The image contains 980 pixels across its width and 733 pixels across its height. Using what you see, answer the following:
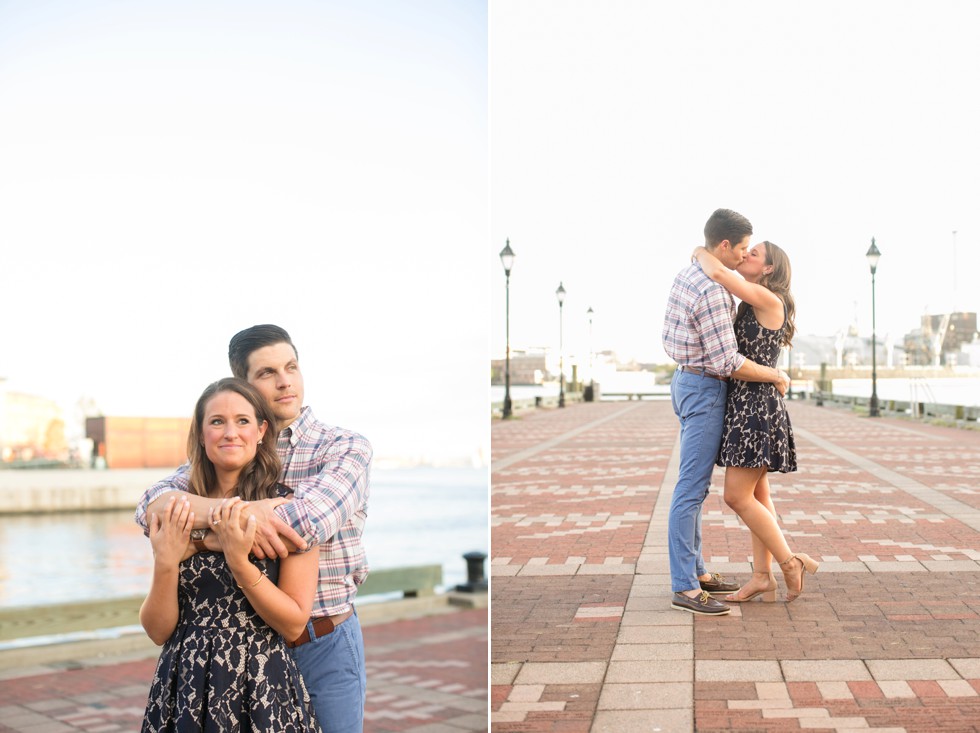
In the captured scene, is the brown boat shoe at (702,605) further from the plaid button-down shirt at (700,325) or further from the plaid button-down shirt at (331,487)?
the plaid button-down shirt at (331,487)

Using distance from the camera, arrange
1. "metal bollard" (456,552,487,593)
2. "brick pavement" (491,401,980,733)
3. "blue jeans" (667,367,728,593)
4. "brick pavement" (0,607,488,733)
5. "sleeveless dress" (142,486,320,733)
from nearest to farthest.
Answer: "sleeveless dress" (142,486,320,733)
"brick pavement" (491,401,980,733)
"blue jeans" (667,367,728,593)
"brick pavement" (0,607,488,733)
"metal bollard" (456,552,487,593)

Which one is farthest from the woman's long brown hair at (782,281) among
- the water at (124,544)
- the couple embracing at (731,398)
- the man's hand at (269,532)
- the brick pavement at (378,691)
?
the water at (124,544)

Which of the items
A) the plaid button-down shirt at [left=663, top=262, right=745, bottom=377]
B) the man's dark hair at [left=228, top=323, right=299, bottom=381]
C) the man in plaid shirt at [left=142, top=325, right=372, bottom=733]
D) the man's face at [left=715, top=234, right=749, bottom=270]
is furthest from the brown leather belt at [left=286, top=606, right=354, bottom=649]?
the man's face at [left=715, top=234, right=749, bottom=270]

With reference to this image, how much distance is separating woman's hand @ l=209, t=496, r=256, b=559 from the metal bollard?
7865mm

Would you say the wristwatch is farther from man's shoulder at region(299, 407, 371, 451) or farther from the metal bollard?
the metal bollard

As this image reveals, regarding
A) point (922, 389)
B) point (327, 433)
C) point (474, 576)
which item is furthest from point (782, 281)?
point (474, 576)

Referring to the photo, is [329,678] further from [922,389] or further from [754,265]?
[922,389]

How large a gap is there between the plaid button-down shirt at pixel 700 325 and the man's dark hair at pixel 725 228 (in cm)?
10

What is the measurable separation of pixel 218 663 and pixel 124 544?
51107 millimetres

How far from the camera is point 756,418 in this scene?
349cm

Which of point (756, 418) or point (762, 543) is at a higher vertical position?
point (756, 418)

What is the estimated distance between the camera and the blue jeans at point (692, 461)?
11.6 ft

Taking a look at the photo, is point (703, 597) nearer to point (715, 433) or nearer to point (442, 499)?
point (715, 433)

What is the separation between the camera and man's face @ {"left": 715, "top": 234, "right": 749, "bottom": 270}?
11.0 ft
